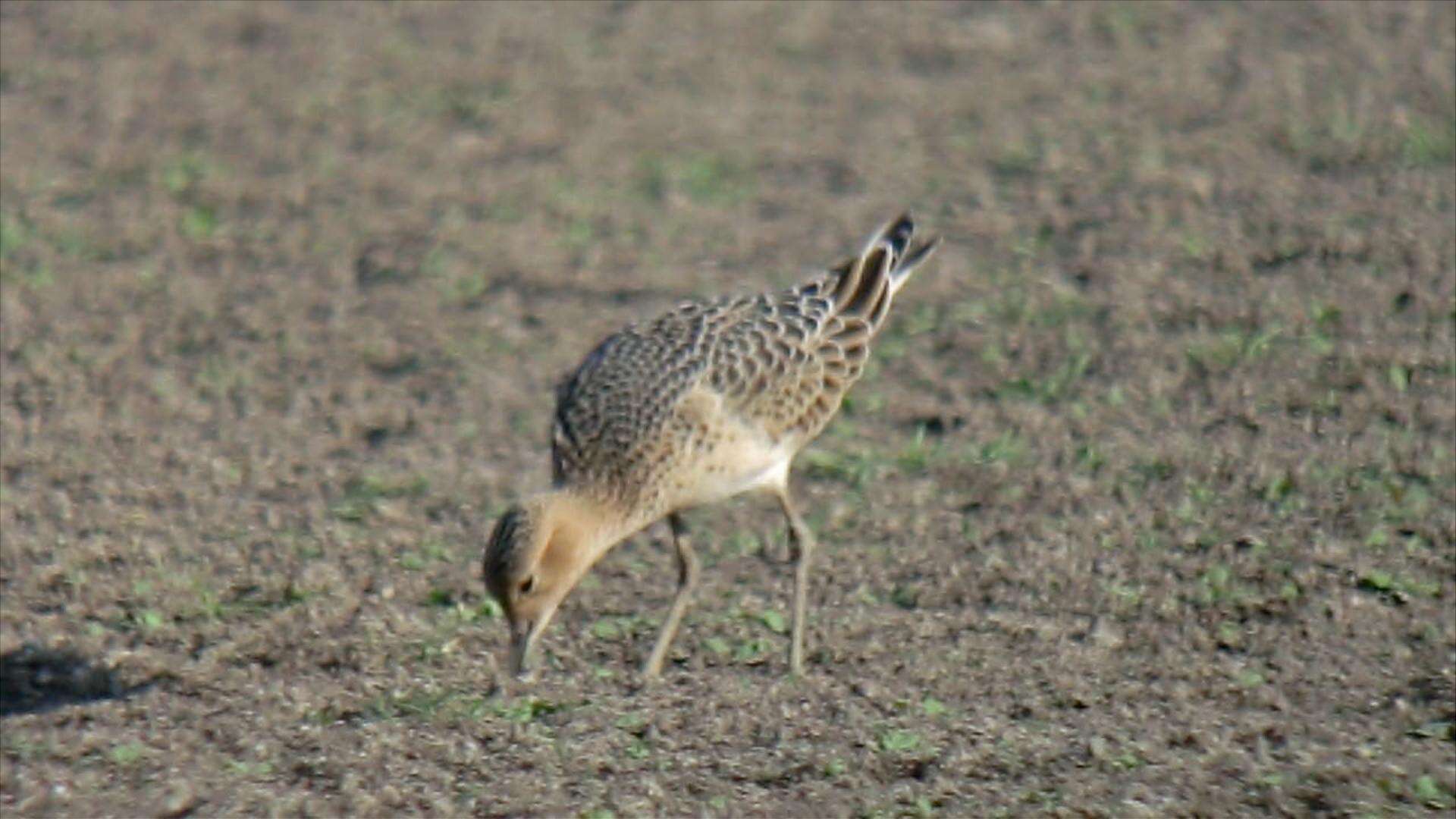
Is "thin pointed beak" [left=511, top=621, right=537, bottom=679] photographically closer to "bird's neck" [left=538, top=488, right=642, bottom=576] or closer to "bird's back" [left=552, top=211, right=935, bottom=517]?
"bird's neck" [left=538, top=488, right=642, bottom=576]

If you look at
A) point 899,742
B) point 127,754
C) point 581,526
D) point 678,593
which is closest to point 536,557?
point 581,526

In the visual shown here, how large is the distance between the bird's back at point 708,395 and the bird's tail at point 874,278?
0.04 feet

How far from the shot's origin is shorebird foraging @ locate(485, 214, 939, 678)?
7.34 meters

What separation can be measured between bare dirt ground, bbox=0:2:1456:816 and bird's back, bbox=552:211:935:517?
0.65 m

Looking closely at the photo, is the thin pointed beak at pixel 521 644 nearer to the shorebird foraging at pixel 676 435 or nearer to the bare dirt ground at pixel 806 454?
the shorebird foraging at pixel 676 435

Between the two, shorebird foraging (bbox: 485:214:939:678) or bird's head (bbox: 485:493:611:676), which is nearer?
bird's head (bbox: 485:493:611:676)

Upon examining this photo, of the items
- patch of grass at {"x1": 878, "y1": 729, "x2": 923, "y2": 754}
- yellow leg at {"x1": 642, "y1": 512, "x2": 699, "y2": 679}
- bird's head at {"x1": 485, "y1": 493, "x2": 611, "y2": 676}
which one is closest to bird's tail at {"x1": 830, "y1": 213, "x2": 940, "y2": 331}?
yellow leg at {"x1": 642, "y1": 512, "x2": 699, "y2": 679}

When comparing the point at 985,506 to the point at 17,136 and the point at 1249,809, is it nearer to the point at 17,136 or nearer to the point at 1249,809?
the point at 1249,809

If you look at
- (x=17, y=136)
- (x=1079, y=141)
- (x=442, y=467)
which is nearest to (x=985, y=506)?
(x=442, y=467)

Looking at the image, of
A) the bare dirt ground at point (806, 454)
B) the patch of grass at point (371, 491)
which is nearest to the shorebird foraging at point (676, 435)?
the bare dirt ground at point (806, 454)

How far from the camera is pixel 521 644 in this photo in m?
7.37

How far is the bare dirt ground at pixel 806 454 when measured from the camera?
709 centimetres

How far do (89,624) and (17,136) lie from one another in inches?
240

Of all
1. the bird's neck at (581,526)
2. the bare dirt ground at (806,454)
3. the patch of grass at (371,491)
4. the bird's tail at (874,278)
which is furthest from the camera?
the patch of grass at (371,491)
